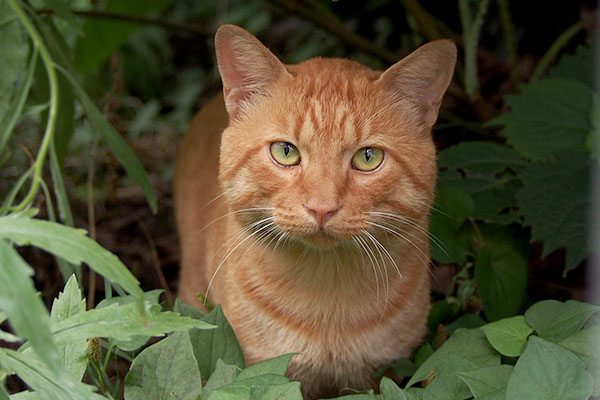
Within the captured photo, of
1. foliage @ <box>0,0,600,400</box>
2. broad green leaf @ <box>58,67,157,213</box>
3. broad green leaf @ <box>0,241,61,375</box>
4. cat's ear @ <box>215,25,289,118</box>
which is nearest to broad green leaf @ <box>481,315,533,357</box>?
foliage @ <box>0,0,600,400</box>

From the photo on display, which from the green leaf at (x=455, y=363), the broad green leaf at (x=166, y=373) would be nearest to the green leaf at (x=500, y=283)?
the green leaf at (x=455, y=363)

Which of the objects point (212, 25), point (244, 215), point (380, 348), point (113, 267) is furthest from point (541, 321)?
point (212, 25)

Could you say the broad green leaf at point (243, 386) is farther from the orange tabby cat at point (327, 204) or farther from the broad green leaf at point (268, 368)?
the orange tabby cat at point (327, 204)

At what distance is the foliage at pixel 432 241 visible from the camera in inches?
56.8

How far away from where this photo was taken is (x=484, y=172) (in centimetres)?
267

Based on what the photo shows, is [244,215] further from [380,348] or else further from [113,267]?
[113,267]

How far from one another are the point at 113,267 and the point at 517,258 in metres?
1.70

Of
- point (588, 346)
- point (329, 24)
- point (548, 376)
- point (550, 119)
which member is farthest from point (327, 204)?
point (329, 24)

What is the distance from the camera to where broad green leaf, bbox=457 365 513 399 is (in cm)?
167

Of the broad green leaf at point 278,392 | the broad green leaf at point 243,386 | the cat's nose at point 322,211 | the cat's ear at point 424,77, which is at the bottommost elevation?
the broad green leaf at point 243,386

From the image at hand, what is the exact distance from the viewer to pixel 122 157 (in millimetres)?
2381

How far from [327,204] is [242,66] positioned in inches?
22.3

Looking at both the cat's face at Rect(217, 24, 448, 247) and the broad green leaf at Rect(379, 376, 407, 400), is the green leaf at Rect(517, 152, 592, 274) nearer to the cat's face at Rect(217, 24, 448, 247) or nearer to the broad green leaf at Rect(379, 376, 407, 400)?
the cat's face at Rect(217, 24, 448, 247)

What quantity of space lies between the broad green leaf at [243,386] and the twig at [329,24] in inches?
78.2
